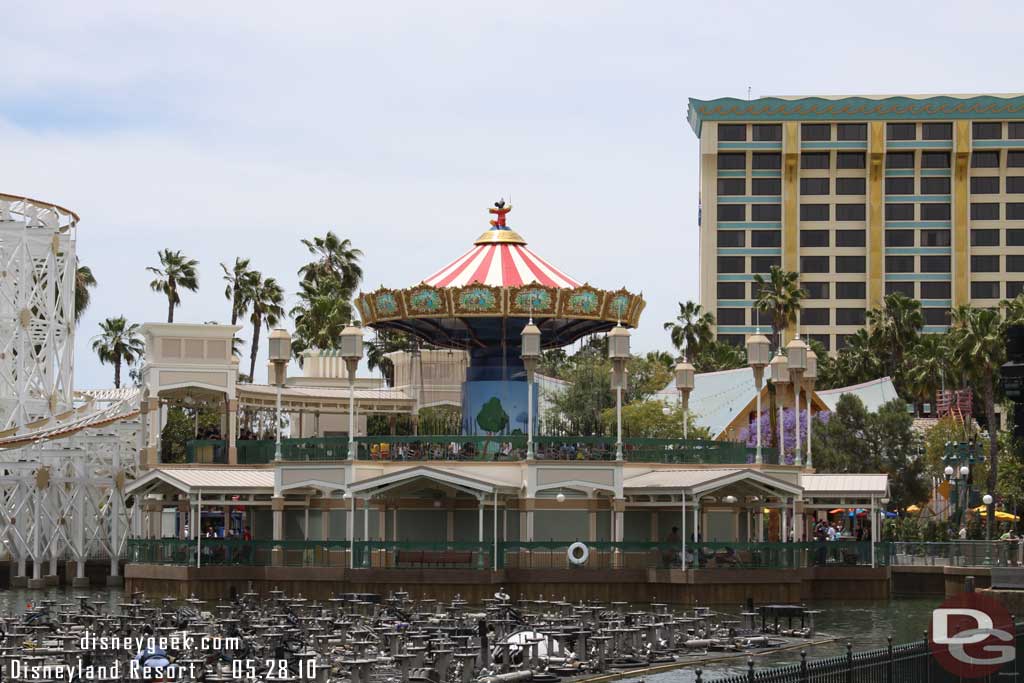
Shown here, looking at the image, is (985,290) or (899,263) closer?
(985,290)

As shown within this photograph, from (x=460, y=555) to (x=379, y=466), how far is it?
405 cm

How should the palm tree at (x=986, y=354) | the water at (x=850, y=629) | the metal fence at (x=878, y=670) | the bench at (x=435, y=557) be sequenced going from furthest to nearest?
the palm tree at (x=986, y=354) → the bench at (x=435, y=557) → the water at (x=850, y=629) → the metal fence at (x=878, y=670)

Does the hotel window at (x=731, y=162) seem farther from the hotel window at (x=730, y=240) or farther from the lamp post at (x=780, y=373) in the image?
the lamp post at (x=780, y=373)

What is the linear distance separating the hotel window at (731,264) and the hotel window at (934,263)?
1405 cm

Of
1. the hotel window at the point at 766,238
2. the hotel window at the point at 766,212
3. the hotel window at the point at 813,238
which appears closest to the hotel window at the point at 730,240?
the hotel window at the point at 766,238

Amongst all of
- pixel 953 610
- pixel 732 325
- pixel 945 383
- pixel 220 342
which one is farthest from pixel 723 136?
pixel 953 610

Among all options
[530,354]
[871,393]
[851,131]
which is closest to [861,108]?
[851,131]

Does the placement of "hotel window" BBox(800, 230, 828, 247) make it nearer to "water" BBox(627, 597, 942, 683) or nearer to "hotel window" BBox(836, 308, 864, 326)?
"hotel window" BBox(836, 308, 864, 326)

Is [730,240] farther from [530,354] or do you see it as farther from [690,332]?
[530,354]

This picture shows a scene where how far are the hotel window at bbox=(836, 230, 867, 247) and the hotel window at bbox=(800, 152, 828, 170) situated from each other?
539 cm

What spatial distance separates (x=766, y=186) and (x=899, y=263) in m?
12.0

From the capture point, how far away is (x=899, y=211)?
142000 mm

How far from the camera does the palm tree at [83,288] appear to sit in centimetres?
9356

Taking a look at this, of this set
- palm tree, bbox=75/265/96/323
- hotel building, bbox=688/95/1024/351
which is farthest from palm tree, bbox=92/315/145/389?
hotel building, bbox=688/95/1024/351
